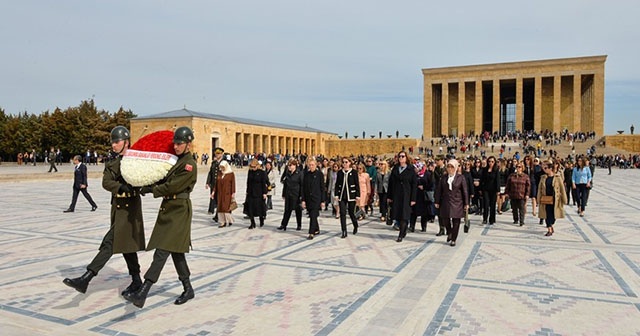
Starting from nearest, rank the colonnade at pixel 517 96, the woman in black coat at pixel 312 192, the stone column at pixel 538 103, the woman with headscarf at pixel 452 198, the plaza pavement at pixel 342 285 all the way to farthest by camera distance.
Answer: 1. the plaza pavement at pixel 342 285
2. the woman with headscarf at pixel 452 198
3. the woman in black coat at pixel 312 192
4. the colonnade at pixel 517 96
5. the stone column at pixel 538 103

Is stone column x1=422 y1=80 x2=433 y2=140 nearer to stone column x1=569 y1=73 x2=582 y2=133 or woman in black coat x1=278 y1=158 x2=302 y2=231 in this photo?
stone column x1=569 y1=73 x2=582 y2=133

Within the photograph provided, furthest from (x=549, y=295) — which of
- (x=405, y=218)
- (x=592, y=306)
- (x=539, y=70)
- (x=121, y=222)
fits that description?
(x=539, y=70)

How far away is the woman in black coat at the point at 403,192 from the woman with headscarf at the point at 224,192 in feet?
11.9

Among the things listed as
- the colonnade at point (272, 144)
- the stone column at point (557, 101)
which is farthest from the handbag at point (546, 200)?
the stone column at point (557, 101)

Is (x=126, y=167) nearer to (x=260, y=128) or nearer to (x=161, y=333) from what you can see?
(x=161, y=333)

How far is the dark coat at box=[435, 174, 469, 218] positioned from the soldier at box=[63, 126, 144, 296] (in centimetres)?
555

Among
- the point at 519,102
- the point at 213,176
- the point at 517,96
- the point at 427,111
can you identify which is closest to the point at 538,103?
the point at 519,102

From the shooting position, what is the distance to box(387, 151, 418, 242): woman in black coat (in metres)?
9.22

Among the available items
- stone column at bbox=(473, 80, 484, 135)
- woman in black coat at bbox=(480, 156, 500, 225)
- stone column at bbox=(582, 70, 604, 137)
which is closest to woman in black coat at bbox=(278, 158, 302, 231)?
woman in black coat at bbox=(480, 156, 500, 225)

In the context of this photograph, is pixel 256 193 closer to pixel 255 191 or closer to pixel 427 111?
pixel 255 191

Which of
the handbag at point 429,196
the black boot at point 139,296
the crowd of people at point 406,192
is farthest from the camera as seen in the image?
the handbag at point 429,196

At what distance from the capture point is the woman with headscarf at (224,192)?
1071 cm

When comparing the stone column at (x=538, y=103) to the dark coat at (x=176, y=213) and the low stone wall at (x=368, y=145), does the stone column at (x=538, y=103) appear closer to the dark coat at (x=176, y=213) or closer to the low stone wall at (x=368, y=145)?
the low stone wall at (x=368, y=145)

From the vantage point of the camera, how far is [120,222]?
507 centimetres
